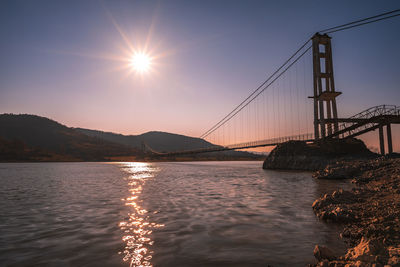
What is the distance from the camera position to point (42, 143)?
411ft

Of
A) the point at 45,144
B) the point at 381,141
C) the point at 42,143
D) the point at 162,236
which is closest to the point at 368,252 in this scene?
the point at 162,236

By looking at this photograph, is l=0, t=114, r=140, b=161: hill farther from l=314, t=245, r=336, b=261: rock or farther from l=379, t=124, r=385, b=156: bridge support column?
l=314, t=245, r=336, b=261: rock

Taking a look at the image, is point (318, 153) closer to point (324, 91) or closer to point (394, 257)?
point (324, 91)

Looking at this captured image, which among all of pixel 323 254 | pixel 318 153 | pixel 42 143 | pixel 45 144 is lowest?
pixel 323 254

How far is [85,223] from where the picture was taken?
607cm

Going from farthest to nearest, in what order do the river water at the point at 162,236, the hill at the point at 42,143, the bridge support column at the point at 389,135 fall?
the hill at the point at 42,143
the bridge support column at the point at 389,135
the river water at the point at 162,236

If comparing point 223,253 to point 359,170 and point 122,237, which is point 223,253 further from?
point 359,170

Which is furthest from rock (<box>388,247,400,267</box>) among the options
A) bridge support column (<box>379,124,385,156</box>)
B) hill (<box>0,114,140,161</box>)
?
hill (<box>0,114,140,161</box>)

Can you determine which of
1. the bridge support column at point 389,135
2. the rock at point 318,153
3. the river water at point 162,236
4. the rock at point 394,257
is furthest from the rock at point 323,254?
the rock at point 318,153

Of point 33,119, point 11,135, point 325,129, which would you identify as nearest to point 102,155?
point 11,135

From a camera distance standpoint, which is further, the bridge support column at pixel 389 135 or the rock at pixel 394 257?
the bridge support column at pixel 389 135

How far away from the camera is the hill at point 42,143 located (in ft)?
332

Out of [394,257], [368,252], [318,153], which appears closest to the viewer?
[394,257]

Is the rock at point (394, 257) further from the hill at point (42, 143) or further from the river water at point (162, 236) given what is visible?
the hill at point (42, 143)
